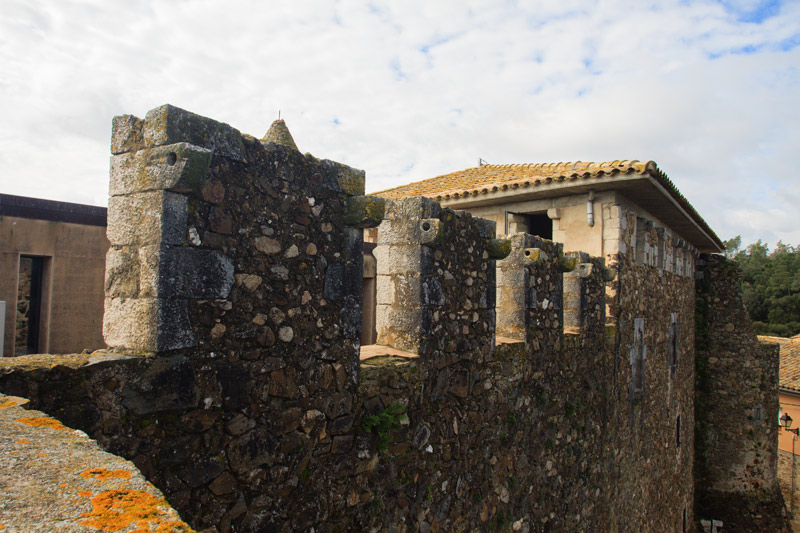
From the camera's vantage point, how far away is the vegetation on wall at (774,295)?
120 ft

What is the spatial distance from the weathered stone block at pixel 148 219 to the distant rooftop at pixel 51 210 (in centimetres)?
261

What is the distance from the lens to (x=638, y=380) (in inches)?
335

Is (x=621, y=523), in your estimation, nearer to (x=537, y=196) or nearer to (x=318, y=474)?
(x=537, y=196)

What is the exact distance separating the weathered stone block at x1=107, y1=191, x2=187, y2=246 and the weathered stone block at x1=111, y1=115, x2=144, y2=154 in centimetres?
23

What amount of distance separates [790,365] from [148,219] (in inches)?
1029

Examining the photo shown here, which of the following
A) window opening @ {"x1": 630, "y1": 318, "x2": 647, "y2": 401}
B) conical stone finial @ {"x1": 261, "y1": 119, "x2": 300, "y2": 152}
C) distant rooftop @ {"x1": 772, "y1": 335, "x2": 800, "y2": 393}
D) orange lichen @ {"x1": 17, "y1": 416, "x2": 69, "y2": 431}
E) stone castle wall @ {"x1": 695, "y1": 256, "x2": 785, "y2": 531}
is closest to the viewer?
orange lichen @ {"x1": 17, "y1": 416, "x2": 69, "y2": 431}

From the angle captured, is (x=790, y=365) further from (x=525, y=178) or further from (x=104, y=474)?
(x=104, y=474)

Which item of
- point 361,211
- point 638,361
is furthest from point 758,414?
point 361,211

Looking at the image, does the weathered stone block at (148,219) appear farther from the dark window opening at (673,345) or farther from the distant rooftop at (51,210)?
the dark window opening at (673,345)

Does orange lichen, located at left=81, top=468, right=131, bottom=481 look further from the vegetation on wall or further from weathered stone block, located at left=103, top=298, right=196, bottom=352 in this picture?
the vegetation on wall

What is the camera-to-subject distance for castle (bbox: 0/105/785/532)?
7.66ft

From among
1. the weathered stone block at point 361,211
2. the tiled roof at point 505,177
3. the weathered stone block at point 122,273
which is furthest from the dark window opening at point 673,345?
the weathered stone block at point 122,273

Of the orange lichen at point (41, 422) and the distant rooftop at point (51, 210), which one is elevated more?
the distant rooftop at point (51, 210)

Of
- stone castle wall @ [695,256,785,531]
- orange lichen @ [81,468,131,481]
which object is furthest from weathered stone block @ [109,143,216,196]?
stone castle wall @ [695,256,785,531]
